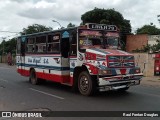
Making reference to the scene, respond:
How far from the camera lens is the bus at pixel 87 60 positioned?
476 inches

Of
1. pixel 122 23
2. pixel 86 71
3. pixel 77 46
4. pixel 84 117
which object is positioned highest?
pixel 122 23

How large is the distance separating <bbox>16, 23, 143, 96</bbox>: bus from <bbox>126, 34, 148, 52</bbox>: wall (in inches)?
1438

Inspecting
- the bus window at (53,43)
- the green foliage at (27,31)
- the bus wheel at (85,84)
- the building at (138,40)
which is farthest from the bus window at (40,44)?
the green foliage at (27,31)

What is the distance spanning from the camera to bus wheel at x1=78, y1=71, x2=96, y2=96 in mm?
12406

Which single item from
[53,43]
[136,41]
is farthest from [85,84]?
[136,41]

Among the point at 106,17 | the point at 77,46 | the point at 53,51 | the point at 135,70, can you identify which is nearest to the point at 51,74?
the point at 53,51

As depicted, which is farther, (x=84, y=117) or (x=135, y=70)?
(x=135, y=70)

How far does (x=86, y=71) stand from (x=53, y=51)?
286 cm

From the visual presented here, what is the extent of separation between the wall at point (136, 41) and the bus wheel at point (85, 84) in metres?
38.7

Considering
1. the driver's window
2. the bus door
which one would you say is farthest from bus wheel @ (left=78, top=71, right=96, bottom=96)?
the driver's window

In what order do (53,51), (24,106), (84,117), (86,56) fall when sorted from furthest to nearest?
(53,51) → (86,56) → (24,106) → (84,117)

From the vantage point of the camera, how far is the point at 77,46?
1315 cm

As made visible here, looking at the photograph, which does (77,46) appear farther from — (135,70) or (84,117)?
(84,117)

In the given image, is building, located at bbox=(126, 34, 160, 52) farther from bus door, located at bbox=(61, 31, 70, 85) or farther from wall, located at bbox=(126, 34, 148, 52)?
bus door, located at bbox=(61, 31, 70, 85)
